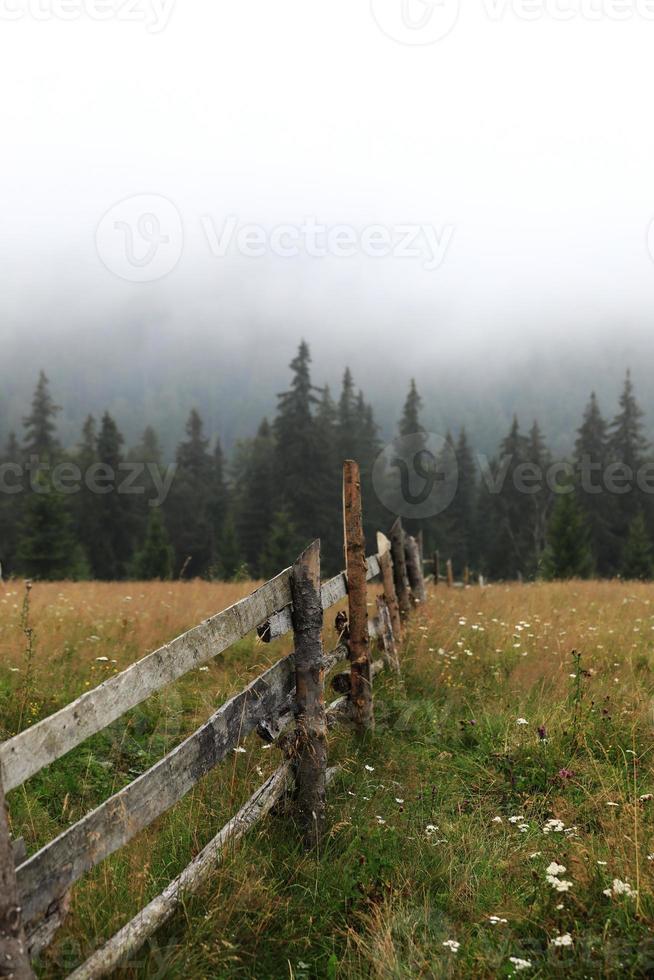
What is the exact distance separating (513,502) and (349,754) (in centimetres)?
5489

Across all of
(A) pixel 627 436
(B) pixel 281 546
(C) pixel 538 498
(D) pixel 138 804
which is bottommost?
(B) pixel 281 546

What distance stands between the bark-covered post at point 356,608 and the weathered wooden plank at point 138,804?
146 centimetres

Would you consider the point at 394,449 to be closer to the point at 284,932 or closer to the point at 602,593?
the point at 602,593

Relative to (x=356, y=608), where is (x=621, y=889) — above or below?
below

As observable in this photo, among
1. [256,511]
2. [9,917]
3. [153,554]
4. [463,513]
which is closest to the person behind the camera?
[9,917]

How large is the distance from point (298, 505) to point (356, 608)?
43.2 m

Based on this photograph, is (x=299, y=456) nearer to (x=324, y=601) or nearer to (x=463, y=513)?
(x=463, y=513)

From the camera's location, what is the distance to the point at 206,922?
3289 mm

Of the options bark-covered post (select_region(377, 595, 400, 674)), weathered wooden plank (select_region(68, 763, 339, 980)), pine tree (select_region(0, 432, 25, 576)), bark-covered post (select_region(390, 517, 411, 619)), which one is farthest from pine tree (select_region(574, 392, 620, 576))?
weathered wooden plank (select_region(68, 763, 339, 980))

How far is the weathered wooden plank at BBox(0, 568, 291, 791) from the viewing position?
2.52m

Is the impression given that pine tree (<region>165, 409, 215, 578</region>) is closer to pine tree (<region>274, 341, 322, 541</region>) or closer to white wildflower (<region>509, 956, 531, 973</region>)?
pine tree (<region>274, 341, 322, 541</region>)

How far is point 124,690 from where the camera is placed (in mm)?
3033

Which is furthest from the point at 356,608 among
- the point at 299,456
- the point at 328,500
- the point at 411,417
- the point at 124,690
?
the point at 411,417

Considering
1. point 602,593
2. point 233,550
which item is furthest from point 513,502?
point 602,593
